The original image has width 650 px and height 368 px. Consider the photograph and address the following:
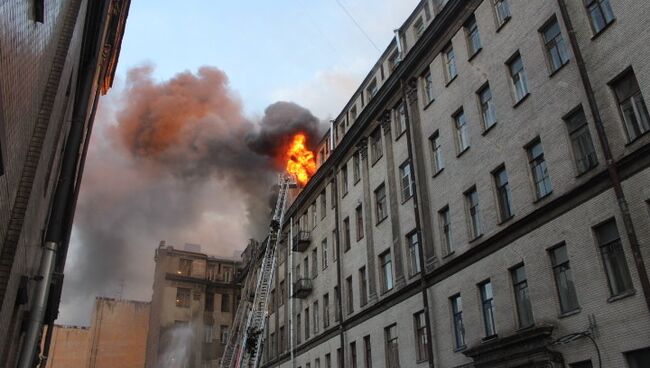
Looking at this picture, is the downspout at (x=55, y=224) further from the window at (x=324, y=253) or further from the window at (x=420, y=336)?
the window at (x=324, y=253)

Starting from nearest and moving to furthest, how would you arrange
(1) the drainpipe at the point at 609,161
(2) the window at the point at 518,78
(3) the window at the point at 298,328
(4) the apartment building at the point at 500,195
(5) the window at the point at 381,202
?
(1) the drainpipe at the point at 609,161
(4) the apartment building at the point at 500,195
(2) the window at the point at 518,78
(5) the window at the point at 381,202
(3) the window at the point at 298,328

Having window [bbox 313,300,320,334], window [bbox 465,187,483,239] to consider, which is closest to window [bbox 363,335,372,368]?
window [bbox 313,300,320,334]

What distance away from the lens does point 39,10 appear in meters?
6.35

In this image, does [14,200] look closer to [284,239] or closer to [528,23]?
[528,23]

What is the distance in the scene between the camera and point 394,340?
83.0 ft

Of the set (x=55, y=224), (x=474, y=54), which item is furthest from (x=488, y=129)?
(x=55, y=224)

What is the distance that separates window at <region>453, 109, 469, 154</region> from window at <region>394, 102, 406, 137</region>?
177 inches

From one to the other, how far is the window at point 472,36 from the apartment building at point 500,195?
0.08 m

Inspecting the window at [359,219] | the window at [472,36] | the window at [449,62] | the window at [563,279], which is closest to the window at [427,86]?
the window at [449,62]

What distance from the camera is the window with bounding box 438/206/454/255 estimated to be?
2217 cm

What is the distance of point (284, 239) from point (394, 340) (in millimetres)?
20800

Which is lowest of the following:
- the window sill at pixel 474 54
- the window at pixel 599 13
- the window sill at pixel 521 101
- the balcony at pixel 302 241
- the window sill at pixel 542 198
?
the window sill at pixel 542 198

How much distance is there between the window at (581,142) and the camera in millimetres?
15878

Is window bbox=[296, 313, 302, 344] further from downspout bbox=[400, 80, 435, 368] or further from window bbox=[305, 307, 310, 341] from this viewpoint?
downspout bbox=[400, 80, 435, 368]
